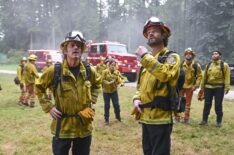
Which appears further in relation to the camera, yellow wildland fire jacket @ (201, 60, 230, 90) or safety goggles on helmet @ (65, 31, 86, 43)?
yellow wildland fire jacket @ (201, 60, 230, 90)

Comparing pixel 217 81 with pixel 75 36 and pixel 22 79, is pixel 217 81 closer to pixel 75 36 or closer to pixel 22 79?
pixel 75 36

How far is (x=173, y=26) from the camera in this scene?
1737 inches

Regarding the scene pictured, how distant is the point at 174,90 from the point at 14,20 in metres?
49.8

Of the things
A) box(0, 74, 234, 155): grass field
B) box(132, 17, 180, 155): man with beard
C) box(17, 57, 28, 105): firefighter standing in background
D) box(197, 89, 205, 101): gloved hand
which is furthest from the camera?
box(17, 57, 28, 105): firefighter standing in background

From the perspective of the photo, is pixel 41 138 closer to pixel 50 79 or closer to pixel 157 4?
pixel 50 79

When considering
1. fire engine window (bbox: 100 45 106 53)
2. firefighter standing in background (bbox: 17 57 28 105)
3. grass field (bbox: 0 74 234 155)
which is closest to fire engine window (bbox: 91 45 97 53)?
fire engine window (bbox: 100 45 106 53)

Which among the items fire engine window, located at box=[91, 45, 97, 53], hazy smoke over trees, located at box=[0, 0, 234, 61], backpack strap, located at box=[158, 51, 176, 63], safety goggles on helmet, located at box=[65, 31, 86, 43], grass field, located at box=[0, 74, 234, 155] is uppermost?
hazy smoke over trees, located at box=[0, 0, 234, 61]

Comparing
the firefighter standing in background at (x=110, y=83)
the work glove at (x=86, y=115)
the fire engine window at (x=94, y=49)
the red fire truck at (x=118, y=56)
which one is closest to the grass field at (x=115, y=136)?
the firefighter standing in background at (x=110, y=83)

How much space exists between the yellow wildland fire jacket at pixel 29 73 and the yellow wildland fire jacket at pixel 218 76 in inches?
218

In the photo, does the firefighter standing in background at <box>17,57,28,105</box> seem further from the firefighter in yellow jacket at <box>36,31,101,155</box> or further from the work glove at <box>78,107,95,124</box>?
the work glove at <box>78,107,95,124</box>

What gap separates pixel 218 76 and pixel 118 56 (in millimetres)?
11401

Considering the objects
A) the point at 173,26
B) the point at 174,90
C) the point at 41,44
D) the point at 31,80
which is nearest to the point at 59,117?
the point at 174,90

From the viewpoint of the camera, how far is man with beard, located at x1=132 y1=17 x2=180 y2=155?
3383mm

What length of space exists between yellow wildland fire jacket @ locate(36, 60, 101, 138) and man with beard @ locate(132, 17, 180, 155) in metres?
0.65
